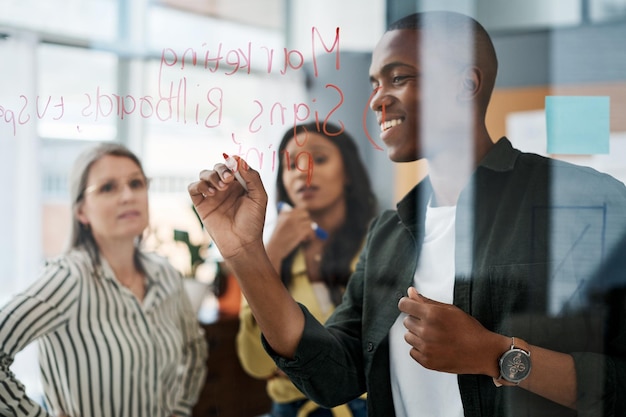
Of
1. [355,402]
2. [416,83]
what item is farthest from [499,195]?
[355,402]

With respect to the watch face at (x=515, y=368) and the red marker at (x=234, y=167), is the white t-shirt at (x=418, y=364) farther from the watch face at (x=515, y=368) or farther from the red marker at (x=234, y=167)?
the red marker at (x=234, y=167)

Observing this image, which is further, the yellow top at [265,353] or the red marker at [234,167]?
the yellow top at [265,353]

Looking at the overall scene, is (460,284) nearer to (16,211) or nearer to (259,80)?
(259,80)

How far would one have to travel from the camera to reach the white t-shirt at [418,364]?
98 cm

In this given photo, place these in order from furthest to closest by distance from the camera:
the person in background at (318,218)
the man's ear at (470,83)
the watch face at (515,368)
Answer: the person in background at (318,218) → the man's ear at (470,83) → the watch face at (515,368)

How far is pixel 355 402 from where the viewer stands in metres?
1.16

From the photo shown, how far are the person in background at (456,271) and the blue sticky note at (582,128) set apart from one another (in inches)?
1.2

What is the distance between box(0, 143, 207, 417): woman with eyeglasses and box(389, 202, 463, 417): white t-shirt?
0.50 meters

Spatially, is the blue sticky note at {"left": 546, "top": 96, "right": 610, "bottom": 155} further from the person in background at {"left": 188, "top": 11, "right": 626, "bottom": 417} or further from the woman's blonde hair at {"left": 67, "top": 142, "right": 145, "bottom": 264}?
the woman's blonde hair at {"left": 67, "top": 142, "right": 145, "bottom": 264}

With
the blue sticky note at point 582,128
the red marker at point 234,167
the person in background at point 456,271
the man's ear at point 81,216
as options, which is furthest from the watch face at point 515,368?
the man's ear at point 81,216

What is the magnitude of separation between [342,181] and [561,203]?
0.41 metres

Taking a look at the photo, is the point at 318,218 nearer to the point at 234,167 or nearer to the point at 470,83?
the point at 234,167

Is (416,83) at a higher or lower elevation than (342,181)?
higher

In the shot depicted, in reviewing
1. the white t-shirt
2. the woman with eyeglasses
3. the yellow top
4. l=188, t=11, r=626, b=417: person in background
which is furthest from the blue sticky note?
the woman with eyeglasses
